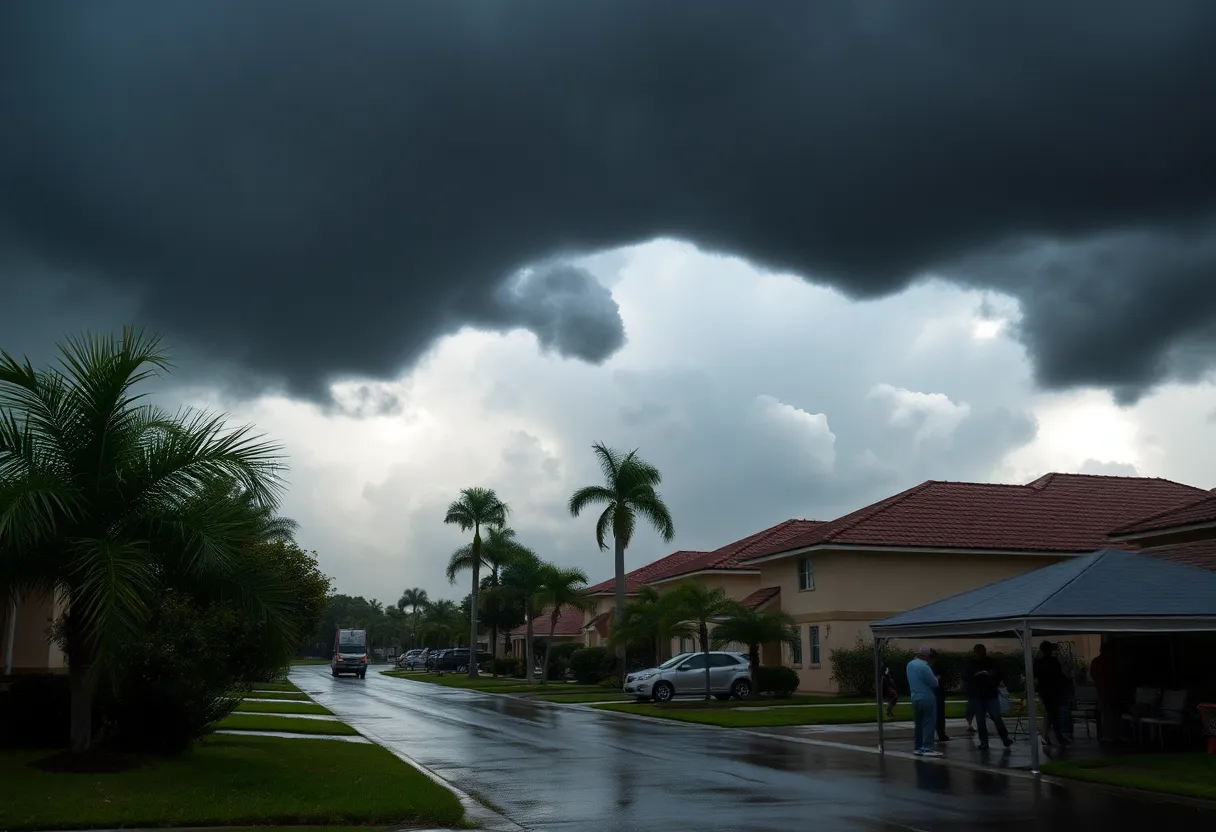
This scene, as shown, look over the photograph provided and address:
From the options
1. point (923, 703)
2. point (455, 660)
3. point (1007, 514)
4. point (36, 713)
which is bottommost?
point (455, 660)

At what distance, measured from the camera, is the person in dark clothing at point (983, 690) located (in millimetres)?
20125

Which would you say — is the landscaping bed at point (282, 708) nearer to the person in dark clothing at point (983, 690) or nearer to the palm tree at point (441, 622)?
the person in dark clothing at point (983, 690)

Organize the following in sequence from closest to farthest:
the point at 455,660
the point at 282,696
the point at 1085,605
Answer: the point at 1085,605 → the point at 282,696 → the point at 455,660

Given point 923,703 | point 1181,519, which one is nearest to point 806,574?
point 1181,519

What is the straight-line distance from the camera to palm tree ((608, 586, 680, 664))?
37.7 m

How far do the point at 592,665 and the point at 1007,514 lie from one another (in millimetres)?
21804

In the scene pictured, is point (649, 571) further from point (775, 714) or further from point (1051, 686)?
point (1051, 686)

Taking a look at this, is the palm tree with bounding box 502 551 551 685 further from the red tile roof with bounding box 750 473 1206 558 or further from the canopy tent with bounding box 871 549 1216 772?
the canopy tent with bounding box 871 549 1216 772

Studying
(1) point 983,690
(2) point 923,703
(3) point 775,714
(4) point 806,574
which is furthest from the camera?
(4) point 806,574

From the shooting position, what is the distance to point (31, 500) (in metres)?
13.2

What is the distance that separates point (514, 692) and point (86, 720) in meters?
36.4

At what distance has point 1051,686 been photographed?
20500 millimetres

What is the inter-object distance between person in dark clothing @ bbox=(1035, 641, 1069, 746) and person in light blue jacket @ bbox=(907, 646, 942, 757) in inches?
94.7

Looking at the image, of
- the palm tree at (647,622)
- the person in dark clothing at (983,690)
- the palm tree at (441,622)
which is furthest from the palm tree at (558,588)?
the palm tree at (441,622)
